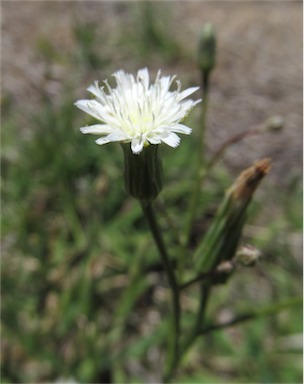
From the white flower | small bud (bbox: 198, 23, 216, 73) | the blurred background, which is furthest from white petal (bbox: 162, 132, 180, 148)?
the blurred background

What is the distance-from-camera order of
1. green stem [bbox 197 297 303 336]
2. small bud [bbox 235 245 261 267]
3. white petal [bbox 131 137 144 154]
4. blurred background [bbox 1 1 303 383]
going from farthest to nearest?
blurred background [bbox 1 1 303 383] < green stem [bbox 197 297 303 336] < small bud [bbox 235 245 261 267] < white petal [bbox 131 137 144 154]

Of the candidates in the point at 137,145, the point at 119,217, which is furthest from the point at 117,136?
the point at 119,217

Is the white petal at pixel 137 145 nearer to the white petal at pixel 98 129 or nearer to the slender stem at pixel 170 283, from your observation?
the white petal at pixel 98 129

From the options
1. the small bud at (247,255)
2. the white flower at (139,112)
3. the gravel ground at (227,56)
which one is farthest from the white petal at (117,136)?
the gravel ground at (227,56)

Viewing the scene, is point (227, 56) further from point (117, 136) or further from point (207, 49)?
point (117, 136)

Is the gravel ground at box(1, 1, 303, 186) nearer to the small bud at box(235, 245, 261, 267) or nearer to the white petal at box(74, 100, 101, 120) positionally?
the small bud at box(235, 245, 261, 267)

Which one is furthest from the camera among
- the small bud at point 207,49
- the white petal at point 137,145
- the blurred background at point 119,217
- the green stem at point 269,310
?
the blurred background at point 119,217
